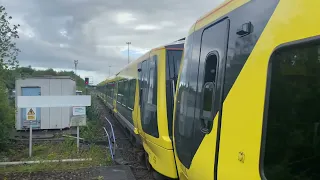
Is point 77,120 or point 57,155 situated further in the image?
point 77,120

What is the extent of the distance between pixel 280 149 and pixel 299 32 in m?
0.78

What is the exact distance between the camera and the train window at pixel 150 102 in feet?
21.7

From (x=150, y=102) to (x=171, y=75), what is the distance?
875 mm

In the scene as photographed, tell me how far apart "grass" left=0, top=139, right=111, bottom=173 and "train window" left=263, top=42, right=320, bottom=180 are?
706 cm

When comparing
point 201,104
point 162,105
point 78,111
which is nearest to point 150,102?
point 162,105

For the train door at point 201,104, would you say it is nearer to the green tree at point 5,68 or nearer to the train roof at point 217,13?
the train roof at point 217,13

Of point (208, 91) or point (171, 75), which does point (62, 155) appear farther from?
point (208, 91)

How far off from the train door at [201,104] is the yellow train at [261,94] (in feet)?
0.03

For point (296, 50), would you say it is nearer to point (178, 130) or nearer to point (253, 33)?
point (253, 33)

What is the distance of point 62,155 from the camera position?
10109mm

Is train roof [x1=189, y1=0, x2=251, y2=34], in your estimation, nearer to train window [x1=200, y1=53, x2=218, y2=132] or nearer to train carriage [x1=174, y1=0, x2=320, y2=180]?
train carriage [x1=174, y1=0, x2=320, y2=180]

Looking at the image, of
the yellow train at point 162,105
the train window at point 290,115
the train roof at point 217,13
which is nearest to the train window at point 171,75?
the yellow train at point 162,105

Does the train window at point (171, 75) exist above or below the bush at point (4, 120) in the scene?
above

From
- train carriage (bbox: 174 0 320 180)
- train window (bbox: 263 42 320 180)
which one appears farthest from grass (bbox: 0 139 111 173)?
train window (bbox: 263 42 320 180)
